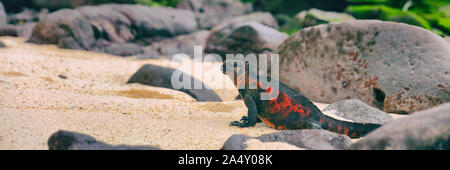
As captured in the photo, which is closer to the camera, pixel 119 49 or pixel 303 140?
pixel 303 140

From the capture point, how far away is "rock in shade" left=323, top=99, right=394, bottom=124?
367 cm

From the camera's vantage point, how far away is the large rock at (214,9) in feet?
47.5

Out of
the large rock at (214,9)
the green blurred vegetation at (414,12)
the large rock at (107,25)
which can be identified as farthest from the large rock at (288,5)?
the large rock at (107,25)

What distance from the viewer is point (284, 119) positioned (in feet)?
11.6

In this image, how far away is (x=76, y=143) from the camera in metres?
2.32

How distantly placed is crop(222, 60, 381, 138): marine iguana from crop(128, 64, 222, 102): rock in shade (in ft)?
5.09

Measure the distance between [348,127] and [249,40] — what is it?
5.26m

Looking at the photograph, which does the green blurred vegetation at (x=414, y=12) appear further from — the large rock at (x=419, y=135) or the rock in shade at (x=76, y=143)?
the rock in shade at (x=76, y=143)

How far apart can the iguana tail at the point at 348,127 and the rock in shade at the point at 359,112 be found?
399 mm

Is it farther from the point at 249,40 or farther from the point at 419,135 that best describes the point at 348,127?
the point at 249,40

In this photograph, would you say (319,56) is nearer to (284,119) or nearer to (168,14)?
Answer: (284,119)

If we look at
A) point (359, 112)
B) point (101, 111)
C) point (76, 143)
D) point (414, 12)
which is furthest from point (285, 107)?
point (414, 12)

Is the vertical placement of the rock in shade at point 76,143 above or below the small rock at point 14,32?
above
